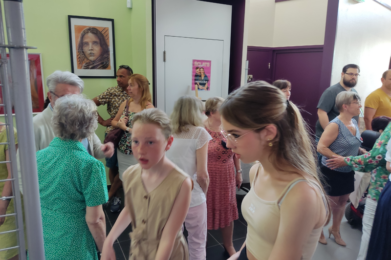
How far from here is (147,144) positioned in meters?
1.07

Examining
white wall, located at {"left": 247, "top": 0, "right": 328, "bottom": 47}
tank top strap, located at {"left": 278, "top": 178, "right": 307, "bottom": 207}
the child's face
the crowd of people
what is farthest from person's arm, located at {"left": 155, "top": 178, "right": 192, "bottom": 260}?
white wall, located at {"left": 247, "top": 0, "right": 328, "bottom": 47}

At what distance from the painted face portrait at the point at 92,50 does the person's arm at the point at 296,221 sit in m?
3.26

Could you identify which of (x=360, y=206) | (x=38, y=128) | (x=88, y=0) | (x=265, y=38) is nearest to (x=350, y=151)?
(x=360, y=206)

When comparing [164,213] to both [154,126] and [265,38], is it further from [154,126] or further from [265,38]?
[265,38]

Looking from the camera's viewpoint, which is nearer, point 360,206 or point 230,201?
point 230,201

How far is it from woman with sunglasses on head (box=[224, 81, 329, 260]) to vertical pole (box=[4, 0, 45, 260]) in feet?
2.02

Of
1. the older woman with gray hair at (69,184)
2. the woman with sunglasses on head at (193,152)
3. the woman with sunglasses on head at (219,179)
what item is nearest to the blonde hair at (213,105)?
the woman with sunglasses on head at (219,179)

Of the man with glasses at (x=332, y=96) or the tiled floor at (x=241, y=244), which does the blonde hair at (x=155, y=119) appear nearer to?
the tiled floor at (x=241, y=244)

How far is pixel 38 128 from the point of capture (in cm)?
170

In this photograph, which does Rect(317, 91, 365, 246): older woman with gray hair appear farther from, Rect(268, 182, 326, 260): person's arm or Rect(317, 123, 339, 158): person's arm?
Rect(268, 182, 326, 260): person's arm

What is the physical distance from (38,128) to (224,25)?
2.63m

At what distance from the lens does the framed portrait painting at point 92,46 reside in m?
3.32

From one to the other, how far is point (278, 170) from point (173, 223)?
1.53ft

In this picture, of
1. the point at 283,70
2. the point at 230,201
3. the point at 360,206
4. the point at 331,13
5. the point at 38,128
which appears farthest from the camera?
the point at 283,70
